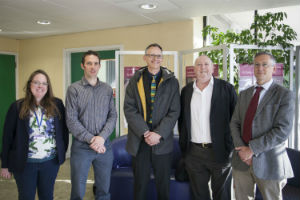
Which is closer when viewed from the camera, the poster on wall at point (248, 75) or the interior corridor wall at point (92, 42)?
the poster on wall at point (248, 75)

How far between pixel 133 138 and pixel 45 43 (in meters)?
4.26

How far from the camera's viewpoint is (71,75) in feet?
18.3

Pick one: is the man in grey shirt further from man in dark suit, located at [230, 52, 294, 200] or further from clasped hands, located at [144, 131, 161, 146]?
man in dark suit, located at [230, 52, 294, 200]

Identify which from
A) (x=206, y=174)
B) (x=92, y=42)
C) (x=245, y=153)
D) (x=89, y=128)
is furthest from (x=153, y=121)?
(x=92, y=42)

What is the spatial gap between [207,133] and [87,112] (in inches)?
40.4

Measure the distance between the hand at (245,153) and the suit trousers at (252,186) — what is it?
0.34ft

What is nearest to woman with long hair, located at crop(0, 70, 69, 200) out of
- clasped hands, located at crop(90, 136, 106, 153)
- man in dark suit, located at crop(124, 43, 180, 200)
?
clasped hands, located at crop(90, 136, 106, 153)

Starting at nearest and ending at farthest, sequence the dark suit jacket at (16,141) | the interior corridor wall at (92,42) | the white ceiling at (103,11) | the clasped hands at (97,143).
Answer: the dark suit jacket at (16,141)
the clasped hands at (97,143)
the white ceiling at (103,11)
the interior corridor wall at (92,42)

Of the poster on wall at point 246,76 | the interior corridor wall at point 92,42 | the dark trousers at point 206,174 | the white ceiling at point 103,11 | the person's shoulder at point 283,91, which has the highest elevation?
the white ceiling at point 103,11

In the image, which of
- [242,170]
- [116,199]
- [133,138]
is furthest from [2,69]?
[242,170]

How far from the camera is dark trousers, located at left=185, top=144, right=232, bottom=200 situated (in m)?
2.25

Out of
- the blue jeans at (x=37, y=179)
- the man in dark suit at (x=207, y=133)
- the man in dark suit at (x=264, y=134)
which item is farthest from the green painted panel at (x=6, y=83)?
the man in dark suit at (x=264, y=134)

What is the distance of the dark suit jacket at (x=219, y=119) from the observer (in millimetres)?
2209

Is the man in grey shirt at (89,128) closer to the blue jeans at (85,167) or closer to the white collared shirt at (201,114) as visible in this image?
the blue jeans at (85,167)
